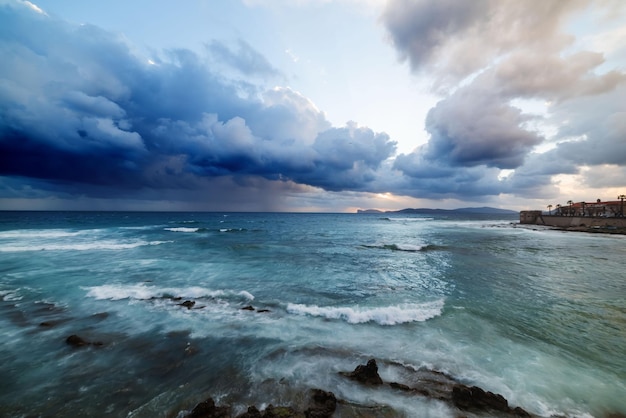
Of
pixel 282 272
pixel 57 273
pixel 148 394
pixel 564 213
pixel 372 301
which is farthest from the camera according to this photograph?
pixel 564 213

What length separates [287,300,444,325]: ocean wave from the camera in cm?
1014

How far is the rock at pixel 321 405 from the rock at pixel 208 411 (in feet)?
5.48

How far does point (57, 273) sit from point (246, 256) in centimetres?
1320

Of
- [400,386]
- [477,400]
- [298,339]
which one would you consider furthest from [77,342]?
[477,400]

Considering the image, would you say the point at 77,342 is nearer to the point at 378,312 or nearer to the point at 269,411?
the point at 269,411

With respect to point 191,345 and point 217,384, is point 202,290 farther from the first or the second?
point 217,384

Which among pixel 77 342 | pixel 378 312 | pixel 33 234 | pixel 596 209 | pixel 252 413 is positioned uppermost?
pixel 596 209

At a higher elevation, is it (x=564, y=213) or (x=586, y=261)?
(x=564, y=213)

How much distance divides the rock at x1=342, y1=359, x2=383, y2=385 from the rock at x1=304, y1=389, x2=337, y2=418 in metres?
0.92

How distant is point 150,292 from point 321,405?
11747 millimetres

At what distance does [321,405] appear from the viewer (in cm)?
533

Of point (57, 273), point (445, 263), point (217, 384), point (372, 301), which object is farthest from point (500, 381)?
point (57, 273)

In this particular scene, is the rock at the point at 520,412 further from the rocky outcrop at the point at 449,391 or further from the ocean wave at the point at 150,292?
the ocean wave at the point at 150,292

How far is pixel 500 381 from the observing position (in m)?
6.41
